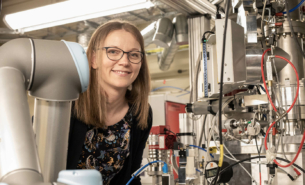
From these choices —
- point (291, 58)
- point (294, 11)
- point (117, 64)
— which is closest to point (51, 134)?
point (117, 64)

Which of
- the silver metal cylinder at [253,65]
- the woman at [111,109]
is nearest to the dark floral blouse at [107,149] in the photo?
the woman at [111,109]

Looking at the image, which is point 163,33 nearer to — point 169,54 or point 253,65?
point 169,54

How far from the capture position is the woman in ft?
4.04

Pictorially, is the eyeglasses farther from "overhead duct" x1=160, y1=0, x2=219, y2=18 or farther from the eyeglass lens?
"overhead duct" x1=160, y1=0, x2=219, y2=18

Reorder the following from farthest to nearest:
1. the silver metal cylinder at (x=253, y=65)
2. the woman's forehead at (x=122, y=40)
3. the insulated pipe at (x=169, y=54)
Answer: the insulated pipe at (x=169, y=54) → the woman's forehead at (x=122, y=40) → the silver metal cylinder at (x=253, y=65)

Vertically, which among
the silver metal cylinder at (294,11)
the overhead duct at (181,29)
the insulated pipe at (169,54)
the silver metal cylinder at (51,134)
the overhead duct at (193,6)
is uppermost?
the overhead duct at (193,6)

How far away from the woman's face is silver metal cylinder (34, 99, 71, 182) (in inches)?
29.3

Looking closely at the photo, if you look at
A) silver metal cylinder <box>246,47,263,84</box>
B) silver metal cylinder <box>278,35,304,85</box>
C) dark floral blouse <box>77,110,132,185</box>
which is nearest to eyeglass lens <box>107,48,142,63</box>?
dark floral blouse <box>77,110,132,185</box>

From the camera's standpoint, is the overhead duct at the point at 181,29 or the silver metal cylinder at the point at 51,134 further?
the overhead duct at the point at 181,29

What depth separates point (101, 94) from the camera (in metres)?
1.29

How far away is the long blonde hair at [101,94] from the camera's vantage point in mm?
1221

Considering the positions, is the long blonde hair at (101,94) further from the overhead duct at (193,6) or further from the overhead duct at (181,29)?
the overhead duct at (181,29)

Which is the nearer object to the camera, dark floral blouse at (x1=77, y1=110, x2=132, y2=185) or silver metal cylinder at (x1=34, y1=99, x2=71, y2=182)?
silver metal cylinder at (x1=34, y1=99, x2=71, y2=182)

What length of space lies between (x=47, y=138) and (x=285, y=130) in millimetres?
1076
